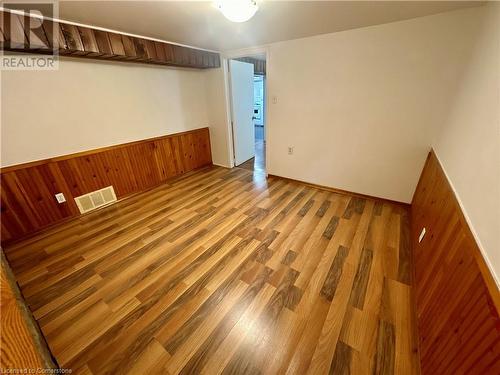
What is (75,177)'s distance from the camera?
2455 mm

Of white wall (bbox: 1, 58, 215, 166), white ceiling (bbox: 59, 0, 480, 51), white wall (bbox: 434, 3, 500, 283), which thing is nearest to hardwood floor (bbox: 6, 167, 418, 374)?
white wall (bbox: 434, 3, 500, 283)

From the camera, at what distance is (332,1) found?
1.60m

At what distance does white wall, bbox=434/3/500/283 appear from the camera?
0.86m

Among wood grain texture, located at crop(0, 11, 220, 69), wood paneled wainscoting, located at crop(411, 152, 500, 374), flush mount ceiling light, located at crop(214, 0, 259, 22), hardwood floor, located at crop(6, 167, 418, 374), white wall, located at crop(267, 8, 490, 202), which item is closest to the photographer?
wood paneled wainscoting, located at crop(411, 152, 500, 374)

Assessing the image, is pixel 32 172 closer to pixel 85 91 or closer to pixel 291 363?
pixel 85 91

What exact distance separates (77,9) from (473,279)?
3082 mm

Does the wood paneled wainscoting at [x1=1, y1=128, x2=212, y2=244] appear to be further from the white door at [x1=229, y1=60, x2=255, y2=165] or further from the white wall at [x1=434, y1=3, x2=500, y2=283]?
the white wall at [x1=434, y1=3, x2=500, y2=283]

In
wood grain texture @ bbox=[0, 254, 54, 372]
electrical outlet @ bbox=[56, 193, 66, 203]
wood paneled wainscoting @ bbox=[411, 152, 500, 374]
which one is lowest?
electrical outlet @ bbox=[56, 193, 66, 203]

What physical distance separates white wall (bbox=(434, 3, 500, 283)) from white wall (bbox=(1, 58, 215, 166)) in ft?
11.4

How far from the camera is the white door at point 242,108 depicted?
3.56 metres

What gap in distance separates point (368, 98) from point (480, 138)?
4.97 ft

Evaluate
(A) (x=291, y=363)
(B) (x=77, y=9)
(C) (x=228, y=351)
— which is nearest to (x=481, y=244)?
(A) (x=291, y=363)

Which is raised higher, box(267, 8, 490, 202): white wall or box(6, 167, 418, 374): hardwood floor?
box(267, 8, 490, 202): white wall

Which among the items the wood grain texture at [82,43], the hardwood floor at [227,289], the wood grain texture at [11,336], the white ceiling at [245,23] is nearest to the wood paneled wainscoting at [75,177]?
the hardwood floor at [227,289]
